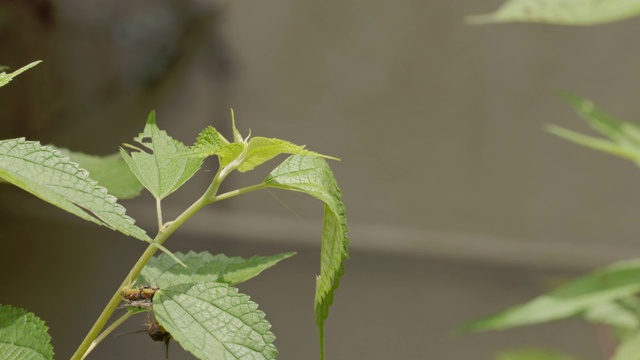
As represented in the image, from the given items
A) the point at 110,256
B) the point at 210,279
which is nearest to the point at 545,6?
the point at 210,279

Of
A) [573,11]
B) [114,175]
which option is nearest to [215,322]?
[114,175]

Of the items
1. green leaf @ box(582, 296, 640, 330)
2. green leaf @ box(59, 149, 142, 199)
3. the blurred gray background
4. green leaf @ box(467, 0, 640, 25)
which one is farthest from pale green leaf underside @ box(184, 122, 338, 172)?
the blurred gray background

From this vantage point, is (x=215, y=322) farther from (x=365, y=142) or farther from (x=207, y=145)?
(x=365, y=142)

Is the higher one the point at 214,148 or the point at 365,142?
the point at 365,142

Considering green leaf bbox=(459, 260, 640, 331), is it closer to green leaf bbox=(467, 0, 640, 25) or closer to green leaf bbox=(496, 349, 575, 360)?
green leaf bbox=(496, 349, 575, 360)

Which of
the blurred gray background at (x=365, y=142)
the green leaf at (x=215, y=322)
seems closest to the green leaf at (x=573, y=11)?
the green leaf at (x=215, y=322)

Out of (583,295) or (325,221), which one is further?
(583,295)

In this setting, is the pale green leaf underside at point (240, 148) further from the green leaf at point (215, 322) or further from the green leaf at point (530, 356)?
the green leaf at point (530, 356)

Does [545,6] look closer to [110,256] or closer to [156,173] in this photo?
[156,173]
